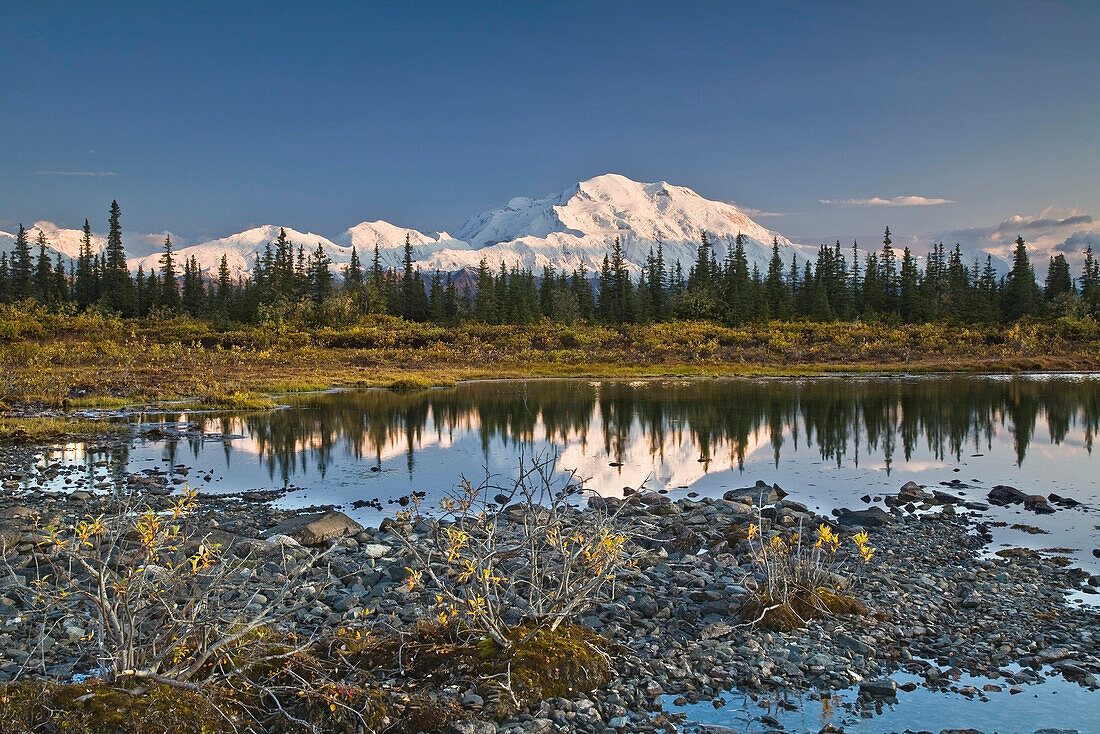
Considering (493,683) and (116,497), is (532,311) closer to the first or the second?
(116,497)

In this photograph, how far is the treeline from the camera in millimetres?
80875

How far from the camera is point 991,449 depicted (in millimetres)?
20188

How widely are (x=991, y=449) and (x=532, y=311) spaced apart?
71.4 metres

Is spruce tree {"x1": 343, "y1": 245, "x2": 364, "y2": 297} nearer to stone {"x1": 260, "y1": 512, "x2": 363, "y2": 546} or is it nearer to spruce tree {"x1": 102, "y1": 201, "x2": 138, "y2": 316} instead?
spruce tree {"x1": 102, "y1": 201, "x2": 138, "y2": 316}

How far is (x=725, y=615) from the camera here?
8000 millimetres

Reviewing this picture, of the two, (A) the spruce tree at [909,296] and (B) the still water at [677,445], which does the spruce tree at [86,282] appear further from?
(A) the spruce tree at [909,296]

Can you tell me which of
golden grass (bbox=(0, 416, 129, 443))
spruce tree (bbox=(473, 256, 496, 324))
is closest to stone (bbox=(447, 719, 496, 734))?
golden grass (bbox=(0, 416, 129, 443))

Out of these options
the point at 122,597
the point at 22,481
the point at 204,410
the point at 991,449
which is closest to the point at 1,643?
the point at 122,597

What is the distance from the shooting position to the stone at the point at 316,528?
11.1m

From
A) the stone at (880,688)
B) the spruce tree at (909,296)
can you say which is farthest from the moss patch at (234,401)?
the spruce tree at (909,296)

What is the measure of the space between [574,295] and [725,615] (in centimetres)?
9345

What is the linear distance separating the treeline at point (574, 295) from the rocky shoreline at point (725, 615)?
227 ft

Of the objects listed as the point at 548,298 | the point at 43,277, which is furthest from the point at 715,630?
the point at 43,277

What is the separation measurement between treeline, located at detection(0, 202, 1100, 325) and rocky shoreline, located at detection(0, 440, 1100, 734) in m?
69.2
